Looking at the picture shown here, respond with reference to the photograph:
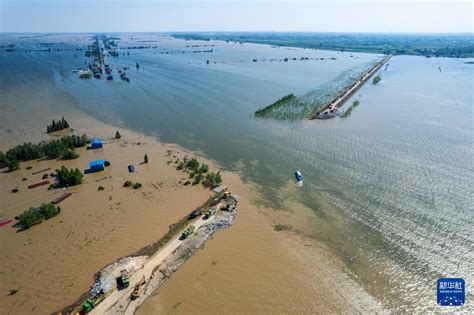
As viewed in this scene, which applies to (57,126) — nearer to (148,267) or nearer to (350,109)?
(148,267)

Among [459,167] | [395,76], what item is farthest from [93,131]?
[395,76]

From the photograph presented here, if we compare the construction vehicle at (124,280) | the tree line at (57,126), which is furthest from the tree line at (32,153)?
the construction vehicle at (124,280)

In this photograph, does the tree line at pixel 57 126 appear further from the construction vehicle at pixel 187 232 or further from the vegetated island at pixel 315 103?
the construction vehicle at pixel 187 232

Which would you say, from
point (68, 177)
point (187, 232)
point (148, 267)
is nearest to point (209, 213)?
point (187, 232)

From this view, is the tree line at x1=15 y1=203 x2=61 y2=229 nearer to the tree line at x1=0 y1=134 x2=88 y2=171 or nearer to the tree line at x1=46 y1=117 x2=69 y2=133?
the tree line at x1=0 y1=134 x2=88 y2=171

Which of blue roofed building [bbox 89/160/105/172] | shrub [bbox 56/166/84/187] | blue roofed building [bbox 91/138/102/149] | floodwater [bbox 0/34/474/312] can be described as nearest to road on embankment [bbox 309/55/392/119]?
floodwater [bbox 0/34/474/312]

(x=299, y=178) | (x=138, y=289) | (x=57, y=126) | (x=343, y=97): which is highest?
(x=343, y=97)
